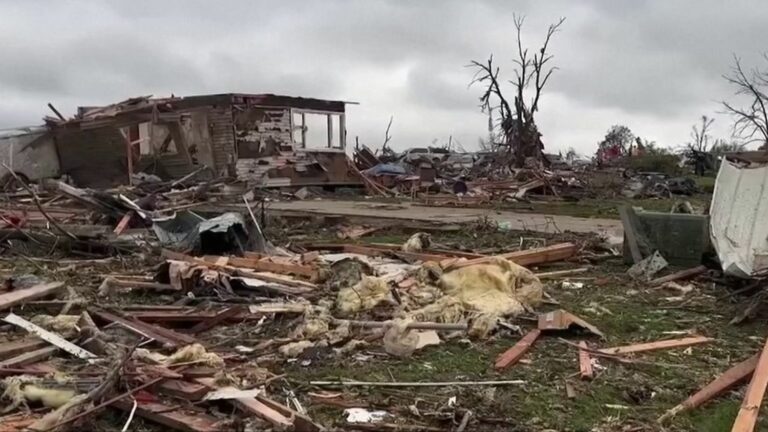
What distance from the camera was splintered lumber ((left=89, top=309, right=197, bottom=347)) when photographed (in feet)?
19.2

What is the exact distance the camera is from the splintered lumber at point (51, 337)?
5359 millimetres

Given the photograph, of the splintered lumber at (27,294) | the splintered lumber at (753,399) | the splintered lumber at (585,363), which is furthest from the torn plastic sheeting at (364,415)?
the splintered lumber at (27,294)

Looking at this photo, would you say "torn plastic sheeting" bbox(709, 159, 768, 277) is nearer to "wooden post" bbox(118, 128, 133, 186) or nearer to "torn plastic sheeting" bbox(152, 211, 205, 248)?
"torn plastic sheeting" bbox(152, 211, 205, 248)

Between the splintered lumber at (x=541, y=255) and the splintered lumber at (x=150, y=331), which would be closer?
the splintered lumber at (x=150, y=331)

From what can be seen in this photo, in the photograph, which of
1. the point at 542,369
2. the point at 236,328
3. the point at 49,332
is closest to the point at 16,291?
the point at 49,332

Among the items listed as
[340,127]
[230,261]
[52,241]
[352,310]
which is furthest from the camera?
[340,127]

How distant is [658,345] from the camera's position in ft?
→ 20.5

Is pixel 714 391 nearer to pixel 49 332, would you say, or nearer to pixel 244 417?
pixel 244 417

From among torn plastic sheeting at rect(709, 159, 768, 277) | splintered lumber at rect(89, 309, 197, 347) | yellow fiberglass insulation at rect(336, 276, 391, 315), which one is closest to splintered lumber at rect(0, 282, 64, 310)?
splintered lumber at rect(89, 309, 197, 347)

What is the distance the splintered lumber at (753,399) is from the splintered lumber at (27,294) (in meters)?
6.09

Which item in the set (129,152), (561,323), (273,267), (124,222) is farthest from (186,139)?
(561,323)

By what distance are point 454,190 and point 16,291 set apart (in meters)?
20.8

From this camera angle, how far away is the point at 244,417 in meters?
4.27

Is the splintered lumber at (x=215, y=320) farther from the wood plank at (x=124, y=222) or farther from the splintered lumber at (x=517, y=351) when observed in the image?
the wood plank at (x=124, y=222)
